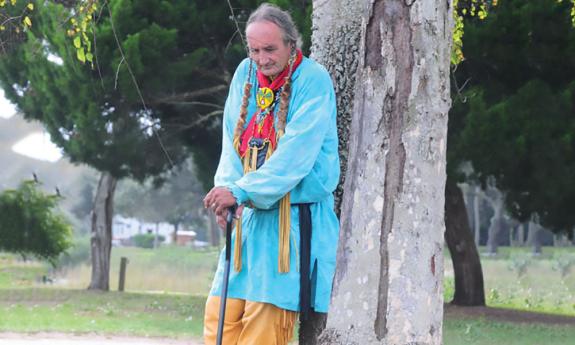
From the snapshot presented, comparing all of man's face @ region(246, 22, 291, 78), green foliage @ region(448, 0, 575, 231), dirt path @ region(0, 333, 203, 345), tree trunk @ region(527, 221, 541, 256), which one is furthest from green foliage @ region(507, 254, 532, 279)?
man's face @ region(246, 22, 291, 78)

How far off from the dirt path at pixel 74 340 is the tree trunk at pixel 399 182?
7.91 metres

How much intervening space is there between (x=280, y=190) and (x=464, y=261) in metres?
14.1

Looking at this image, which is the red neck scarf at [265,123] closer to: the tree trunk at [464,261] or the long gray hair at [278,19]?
the long gray hair at [278,19]

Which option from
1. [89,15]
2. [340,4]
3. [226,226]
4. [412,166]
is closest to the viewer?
[412,166]

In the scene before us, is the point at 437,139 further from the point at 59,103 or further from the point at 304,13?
the point at 59,103

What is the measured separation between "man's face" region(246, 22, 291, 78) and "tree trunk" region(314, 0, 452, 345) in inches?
16.3

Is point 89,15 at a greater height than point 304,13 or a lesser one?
lesser

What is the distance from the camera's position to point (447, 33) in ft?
12.7

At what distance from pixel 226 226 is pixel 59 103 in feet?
41.0

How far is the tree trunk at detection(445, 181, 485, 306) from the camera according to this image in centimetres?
1753

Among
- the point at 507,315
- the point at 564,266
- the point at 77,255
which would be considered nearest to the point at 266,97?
the point at 507,315

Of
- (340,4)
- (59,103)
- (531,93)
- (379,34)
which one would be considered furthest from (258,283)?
(59,103)

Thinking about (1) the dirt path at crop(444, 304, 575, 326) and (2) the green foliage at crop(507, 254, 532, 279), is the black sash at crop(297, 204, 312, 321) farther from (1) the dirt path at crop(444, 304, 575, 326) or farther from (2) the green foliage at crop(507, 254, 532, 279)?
(2) the green foliage at crop(507, 254, 532, 279)

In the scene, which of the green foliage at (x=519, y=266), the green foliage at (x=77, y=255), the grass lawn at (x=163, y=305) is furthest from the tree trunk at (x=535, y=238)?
the green foliage at (x=77, y=255)
